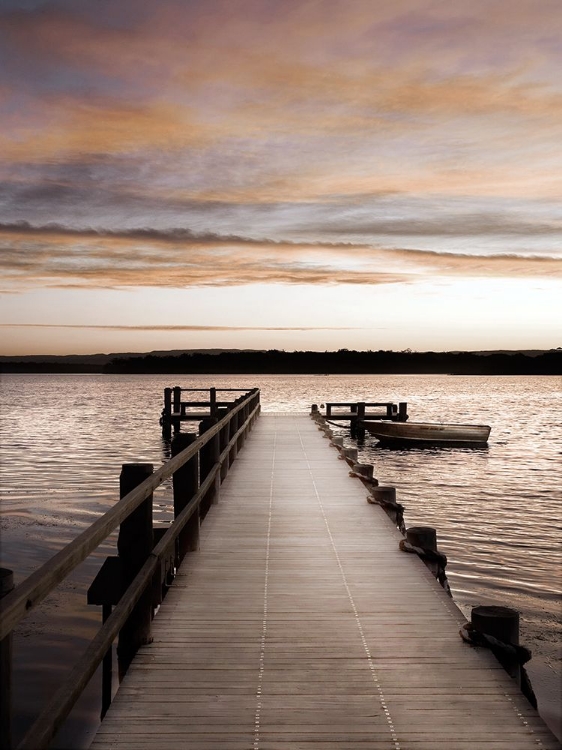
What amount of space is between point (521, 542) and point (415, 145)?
42.9 feet

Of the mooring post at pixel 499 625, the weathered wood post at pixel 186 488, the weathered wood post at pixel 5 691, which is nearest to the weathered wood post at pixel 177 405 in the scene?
the weathered wood post at pixel 186 488

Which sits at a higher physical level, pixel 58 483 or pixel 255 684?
pixel 255 684

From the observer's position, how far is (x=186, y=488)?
7.24 m

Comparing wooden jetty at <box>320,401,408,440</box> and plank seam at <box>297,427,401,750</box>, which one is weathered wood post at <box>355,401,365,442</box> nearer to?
wooden jetty at <box>320,401,408,440</box>

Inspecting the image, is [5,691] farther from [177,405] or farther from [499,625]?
[177,405]

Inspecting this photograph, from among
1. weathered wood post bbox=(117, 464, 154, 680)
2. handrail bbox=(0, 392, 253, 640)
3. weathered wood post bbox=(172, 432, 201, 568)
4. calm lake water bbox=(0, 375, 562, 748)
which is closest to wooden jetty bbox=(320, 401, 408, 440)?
calm lake water bbox=(0, 375, 562, 748)

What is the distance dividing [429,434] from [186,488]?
27611 mm

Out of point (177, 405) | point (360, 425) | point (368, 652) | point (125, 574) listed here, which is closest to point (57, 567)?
point (125, 574)

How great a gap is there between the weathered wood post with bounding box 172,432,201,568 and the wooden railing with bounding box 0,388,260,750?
0.03 feet

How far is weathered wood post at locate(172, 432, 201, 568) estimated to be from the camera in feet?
23.8

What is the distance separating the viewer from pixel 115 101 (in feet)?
52.6

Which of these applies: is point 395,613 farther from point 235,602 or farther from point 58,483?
point 58,483

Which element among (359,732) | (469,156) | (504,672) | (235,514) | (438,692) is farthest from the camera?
(469,156)

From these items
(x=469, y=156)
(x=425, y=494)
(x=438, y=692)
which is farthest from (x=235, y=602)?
(x=469, y=156)
